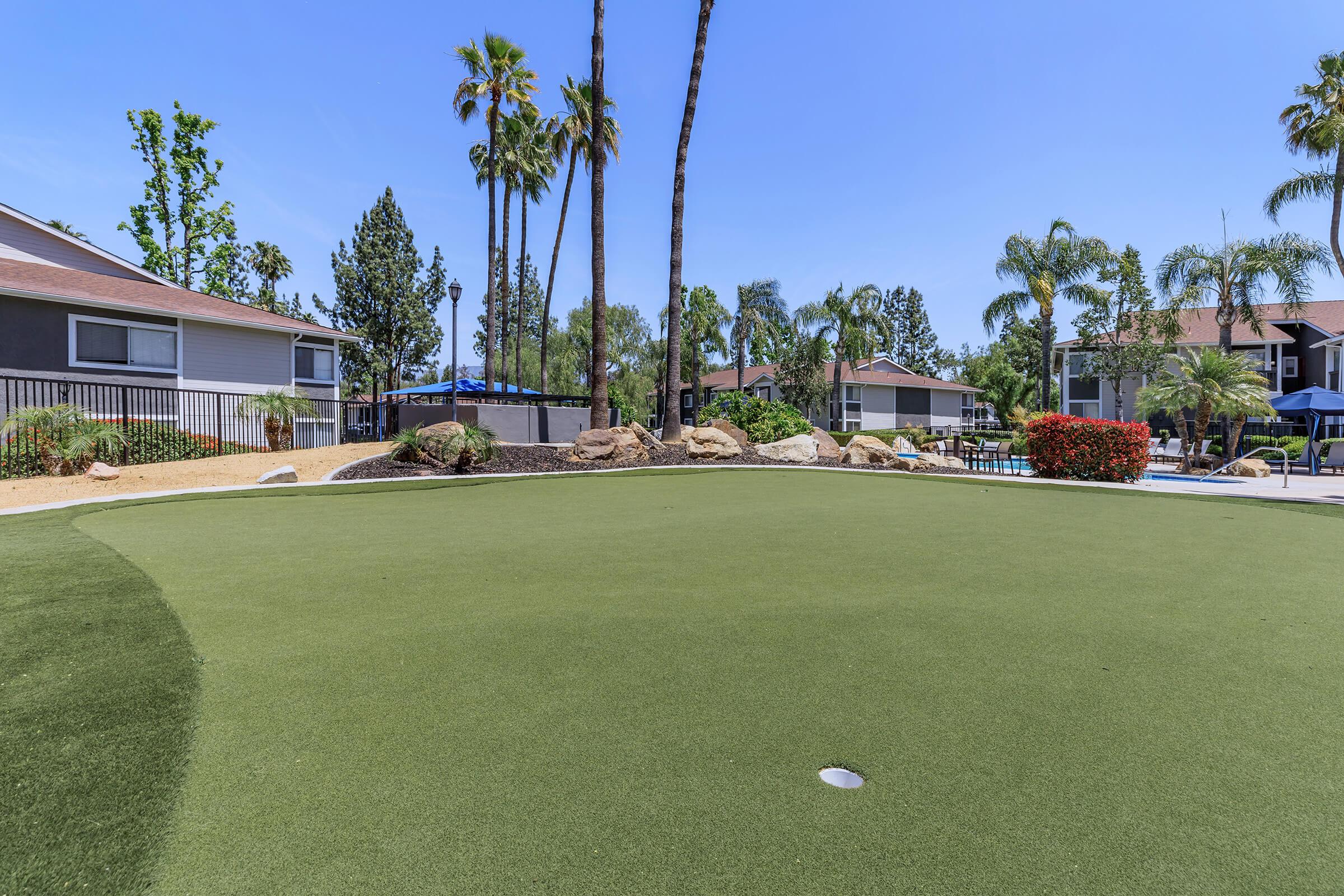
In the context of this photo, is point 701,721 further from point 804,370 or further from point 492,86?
point 804,370

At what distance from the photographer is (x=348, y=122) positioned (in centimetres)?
2128

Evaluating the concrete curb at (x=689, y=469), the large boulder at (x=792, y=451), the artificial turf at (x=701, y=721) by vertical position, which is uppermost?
the large boulder at (x=792, y=451)

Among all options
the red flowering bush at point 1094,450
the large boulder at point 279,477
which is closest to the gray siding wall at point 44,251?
the large boulder at point 279,477

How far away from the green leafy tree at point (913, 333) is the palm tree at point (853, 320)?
5110cm

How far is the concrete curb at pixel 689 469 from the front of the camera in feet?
31.7

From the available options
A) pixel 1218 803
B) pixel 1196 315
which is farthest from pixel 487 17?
pixel 1196 315

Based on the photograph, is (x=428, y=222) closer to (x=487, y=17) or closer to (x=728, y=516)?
(x=487, y=17)

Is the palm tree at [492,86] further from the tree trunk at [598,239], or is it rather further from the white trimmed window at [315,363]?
the tree trunk at [598,239]

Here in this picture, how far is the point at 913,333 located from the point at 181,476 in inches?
3405

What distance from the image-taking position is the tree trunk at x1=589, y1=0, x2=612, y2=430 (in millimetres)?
18906

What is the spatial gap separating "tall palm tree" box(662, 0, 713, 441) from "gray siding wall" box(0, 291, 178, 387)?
1493 centimetres

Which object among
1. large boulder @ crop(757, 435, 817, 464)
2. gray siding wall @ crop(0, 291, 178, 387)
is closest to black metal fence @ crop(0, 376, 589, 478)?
gray siding wall @ crop(0, 291, 178, 387)

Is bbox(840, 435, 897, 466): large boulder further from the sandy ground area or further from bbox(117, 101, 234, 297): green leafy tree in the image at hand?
bbox(117, 101, 234, 297): green leafy tree

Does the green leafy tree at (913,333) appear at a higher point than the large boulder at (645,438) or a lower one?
higher
